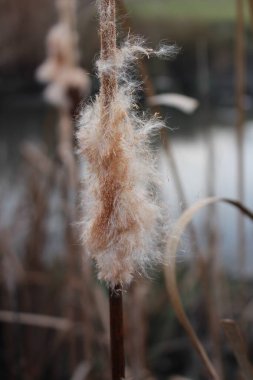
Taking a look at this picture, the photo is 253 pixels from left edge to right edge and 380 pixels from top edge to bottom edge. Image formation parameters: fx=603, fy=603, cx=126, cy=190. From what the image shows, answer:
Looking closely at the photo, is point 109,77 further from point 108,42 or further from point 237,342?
point 237,342

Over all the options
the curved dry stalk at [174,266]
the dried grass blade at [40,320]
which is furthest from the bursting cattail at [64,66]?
the curved dry stalk at [174,266]

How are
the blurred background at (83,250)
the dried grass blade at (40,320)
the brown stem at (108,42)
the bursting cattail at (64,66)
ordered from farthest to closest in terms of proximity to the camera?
the dried grass blade at (40,320) < the bursting cattail at (64,66) < the blurred background at (83,250) < the brown stem at (108,42)

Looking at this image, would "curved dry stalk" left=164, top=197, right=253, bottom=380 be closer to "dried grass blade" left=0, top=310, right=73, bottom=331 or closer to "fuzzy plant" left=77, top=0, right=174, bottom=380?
"fuzzy plant" left=77, top=0, right=174, bottom=380

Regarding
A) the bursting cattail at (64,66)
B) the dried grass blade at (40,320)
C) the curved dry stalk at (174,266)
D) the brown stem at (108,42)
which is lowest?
the dried grass blade at (40,320)

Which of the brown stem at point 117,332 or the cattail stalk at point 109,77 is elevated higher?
the cattail stalk at point 109,77

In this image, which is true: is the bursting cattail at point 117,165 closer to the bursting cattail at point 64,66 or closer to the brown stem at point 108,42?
the brown stem at point 108,42

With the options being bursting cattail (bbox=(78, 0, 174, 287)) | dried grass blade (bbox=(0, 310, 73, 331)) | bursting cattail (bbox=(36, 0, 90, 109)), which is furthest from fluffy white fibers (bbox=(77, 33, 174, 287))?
dried grass blade (bbox=(0, 310, 73, 331))
